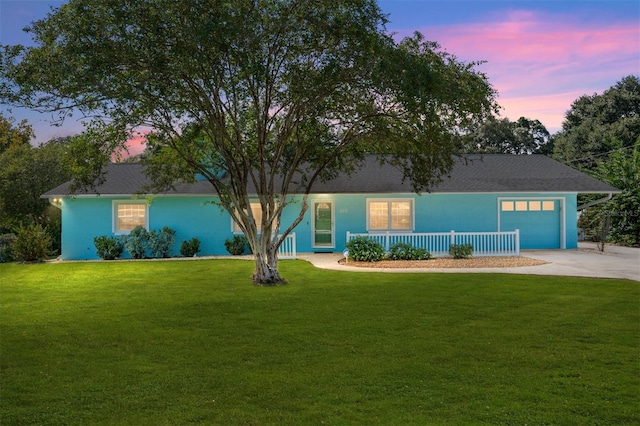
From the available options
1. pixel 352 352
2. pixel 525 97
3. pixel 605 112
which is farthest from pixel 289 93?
pixel 605 112

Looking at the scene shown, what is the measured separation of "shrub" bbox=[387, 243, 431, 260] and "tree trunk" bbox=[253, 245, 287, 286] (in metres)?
5.90

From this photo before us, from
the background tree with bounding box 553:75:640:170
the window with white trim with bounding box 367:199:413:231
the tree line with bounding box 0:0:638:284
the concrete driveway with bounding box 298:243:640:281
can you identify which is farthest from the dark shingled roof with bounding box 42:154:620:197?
the background tree with bounding box 553:75:640:170

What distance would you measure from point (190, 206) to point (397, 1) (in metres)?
11.5

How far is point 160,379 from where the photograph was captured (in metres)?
6.18

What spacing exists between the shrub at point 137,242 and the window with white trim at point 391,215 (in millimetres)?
8507

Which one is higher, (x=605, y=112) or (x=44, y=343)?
(x=605, y=112)

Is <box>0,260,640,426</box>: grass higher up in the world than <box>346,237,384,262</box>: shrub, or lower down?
lower down

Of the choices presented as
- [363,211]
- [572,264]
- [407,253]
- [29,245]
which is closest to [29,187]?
[29,245]

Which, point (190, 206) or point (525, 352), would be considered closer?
point (525, 352)

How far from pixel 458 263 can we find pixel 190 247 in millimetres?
9610

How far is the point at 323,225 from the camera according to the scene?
→ 21.7 metres

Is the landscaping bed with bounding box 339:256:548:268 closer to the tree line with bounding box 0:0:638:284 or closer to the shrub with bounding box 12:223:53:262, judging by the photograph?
the tree line with bounding box 0:0:638:284

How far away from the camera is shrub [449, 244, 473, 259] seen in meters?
18.8

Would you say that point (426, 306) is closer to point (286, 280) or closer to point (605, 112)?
point (286, 280)
